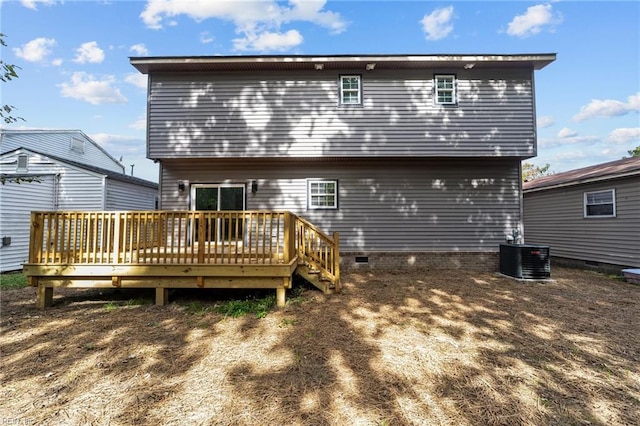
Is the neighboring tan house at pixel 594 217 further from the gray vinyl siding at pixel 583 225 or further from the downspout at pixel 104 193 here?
the downspout at pixel 104 193

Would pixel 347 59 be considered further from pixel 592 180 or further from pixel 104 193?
pixel 104 193

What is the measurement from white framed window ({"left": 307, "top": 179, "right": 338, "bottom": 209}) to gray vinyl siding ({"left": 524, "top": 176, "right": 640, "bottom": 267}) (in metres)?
8.93

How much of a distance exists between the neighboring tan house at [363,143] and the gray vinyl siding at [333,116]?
31 millimetres

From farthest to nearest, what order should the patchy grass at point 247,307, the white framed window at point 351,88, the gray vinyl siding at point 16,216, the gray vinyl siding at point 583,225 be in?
the gray vinyl siding at point 16,216 < the white framed window at point 351,88 < the gray vinyl siding at point 583,225 < the patchy grass at point 247,307

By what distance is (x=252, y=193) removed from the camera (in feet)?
29.3

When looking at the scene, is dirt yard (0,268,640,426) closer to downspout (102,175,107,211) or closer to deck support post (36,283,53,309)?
deck support post (36,283,53,309)

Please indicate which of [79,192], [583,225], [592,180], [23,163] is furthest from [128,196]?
[583,225]

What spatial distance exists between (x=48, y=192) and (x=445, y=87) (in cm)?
1531

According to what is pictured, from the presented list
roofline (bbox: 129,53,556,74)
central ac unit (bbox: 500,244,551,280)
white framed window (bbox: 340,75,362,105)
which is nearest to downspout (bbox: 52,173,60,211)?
roofline (bbox: 129,53,556,74)

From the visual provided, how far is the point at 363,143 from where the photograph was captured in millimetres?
8359

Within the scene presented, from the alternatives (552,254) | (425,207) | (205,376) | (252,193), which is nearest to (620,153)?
(552,254)

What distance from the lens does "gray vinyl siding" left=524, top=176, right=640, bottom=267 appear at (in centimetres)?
849

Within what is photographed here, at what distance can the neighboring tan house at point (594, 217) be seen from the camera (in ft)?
27.9

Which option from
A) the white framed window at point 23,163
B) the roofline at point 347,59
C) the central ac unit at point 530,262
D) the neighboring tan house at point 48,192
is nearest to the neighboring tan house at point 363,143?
the roofline at point 347,59
